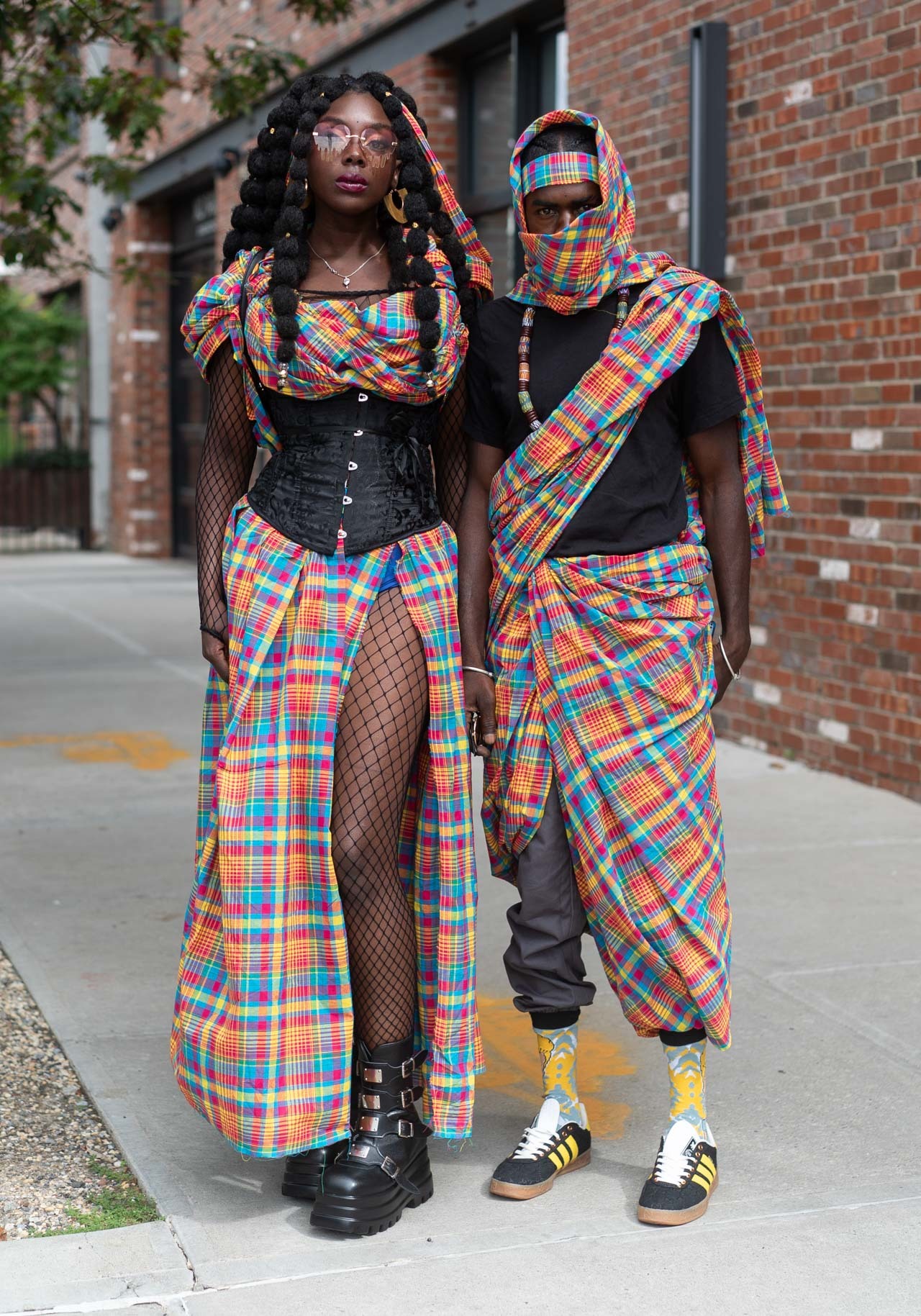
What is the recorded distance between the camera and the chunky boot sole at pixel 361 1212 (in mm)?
3000

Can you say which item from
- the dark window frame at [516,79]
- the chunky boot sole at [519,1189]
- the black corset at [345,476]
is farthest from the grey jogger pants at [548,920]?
the dark window frame at [516,79]

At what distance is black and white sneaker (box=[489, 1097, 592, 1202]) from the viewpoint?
317cm

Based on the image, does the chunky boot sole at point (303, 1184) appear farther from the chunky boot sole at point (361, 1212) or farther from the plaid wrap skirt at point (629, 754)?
the plaid wrap skirt at point (629, 754)

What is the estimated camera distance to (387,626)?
305 centimetres

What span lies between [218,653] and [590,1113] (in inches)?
51.1

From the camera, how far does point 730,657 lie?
3.28 meters

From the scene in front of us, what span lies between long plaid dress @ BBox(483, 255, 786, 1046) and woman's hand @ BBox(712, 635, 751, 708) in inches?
3.9

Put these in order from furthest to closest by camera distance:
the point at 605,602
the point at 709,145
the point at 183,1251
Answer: the point at 709,145, the point at 605,602, the point at 183,1251

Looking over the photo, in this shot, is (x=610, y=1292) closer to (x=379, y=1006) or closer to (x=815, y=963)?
(x=379, y=1006)

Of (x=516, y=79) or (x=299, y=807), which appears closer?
(x=299, y=807)

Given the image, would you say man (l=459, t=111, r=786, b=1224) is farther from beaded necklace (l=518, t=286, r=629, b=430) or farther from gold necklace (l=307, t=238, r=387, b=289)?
gold necklace (l=307, t=238, r=387, b=289)

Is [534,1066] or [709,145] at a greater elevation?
[709,145]

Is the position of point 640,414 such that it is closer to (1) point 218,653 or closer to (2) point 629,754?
(2) point 629,754

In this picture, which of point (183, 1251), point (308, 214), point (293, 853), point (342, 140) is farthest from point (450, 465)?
point (183, 1251)
